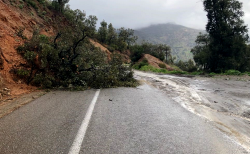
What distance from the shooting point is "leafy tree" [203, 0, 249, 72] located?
77.5 ft

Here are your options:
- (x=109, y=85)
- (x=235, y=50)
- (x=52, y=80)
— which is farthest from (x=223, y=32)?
(x=52, y=80)

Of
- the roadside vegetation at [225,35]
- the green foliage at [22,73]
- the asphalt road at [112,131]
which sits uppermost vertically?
the roadside vegetation at [225,35]

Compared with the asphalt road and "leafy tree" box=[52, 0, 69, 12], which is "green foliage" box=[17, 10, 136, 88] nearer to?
the asphalt road

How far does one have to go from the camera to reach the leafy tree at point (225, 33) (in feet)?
77.5

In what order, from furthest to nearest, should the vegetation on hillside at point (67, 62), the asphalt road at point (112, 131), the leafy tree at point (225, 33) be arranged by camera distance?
the leafy tree at point (225, 33) → the vegetation on hillside at point (67, 62) → the asphalt road at point (112, 131)

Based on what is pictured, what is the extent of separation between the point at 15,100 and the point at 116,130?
456 cm

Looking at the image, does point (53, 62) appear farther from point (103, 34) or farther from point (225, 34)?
point (103, 34)

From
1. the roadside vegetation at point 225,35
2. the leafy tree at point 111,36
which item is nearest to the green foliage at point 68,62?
the roadside vegetation at point 225,35

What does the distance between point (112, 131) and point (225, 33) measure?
24.6 m

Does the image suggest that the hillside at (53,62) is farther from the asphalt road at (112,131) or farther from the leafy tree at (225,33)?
the leafy tree at (225,33)

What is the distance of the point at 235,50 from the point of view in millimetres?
24031

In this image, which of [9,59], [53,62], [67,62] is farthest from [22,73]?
[67,62]

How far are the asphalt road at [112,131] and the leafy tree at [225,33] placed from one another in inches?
864

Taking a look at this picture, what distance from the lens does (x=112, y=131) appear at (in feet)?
13.0
